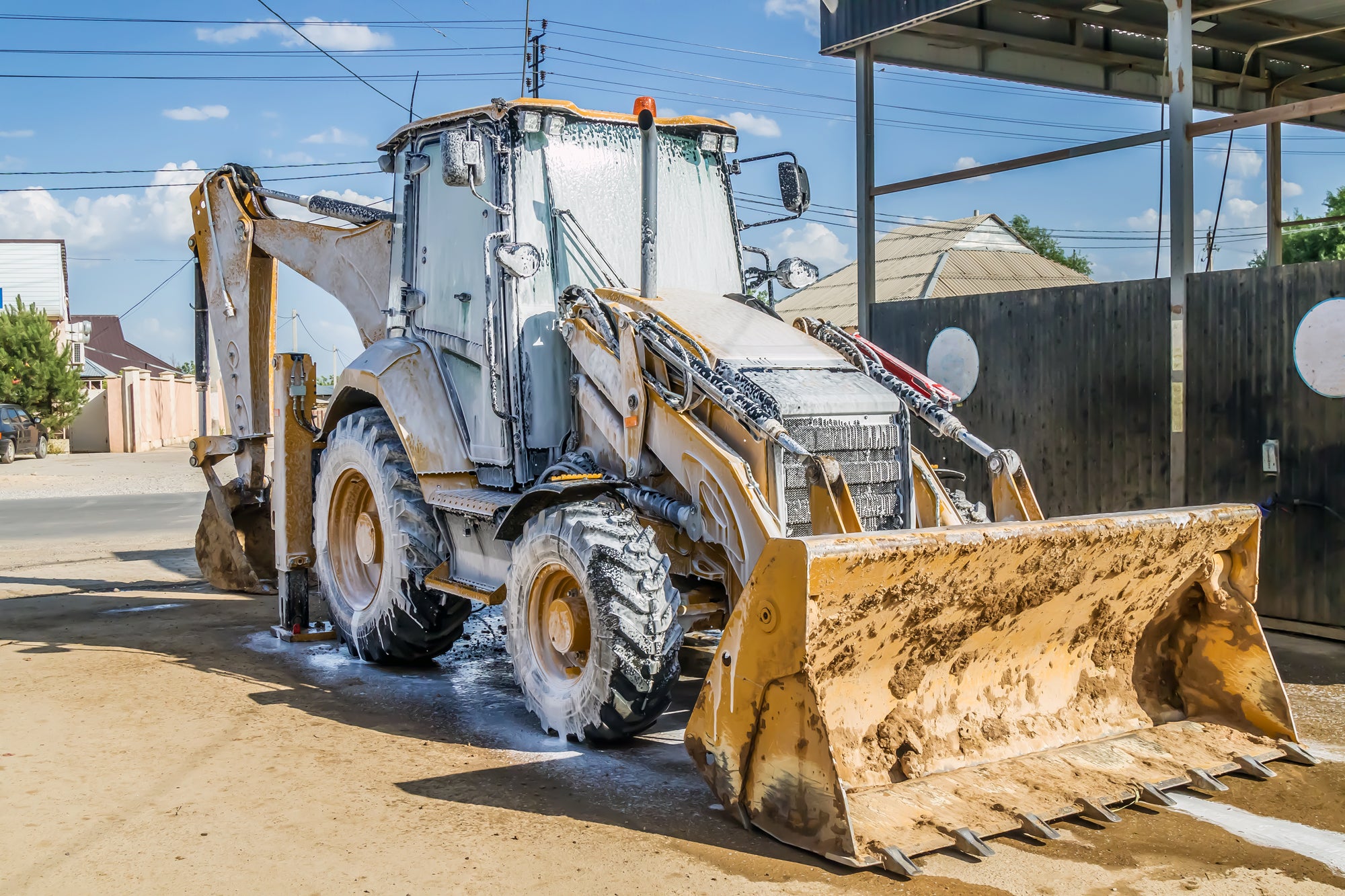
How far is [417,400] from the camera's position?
715 centimetres

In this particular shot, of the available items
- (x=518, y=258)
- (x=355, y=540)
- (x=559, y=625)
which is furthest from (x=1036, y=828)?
(x=355, y=540)

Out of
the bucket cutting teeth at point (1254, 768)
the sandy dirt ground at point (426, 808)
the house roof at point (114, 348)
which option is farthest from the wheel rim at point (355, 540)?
the house roof at point (114, 348)

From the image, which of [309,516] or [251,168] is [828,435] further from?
[251,168]

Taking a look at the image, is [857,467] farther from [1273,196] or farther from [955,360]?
[1273,196]

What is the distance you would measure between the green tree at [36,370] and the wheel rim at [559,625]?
115ft

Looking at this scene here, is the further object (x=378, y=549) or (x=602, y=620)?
(x=378, y=549)

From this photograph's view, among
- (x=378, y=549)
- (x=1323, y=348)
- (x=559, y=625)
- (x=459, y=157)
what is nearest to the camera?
(x=559, y=625)

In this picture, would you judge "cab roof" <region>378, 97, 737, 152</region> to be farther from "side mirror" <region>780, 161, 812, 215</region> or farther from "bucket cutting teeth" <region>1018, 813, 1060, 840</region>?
"bucket cutting teeth" <region>1018, 813, 1060, 840</region>

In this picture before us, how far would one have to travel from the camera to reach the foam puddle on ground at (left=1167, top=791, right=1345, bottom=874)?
448 cm

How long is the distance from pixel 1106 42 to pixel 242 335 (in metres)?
8.81

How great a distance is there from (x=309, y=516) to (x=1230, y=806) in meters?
6.17

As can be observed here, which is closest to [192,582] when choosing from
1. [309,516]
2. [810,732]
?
[309,516]

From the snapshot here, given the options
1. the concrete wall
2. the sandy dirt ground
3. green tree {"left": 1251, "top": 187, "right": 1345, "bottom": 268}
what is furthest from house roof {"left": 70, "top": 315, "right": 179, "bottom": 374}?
the sandy dirt ground

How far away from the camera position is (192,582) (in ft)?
37.3
